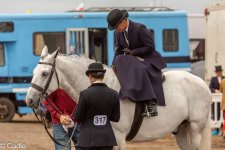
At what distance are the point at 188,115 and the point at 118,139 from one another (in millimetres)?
1530

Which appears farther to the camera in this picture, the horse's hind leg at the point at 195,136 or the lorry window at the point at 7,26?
the lorry window at the point at 7,26

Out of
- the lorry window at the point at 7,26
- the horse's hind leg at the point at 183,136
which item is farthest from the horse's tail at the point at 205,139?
the lorry window at the point at 7,26

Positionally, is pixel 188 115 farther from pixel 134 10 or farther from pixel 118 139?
pixel 134 10

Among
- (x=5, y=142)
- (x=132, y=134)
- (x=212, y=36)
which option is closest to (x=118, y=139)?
(x=132, y=134)

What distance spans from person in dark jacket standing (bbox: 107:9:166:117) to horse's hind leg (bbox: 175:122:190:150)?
101cm

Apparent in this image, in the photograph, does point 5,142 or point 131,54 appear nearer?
point 131,54

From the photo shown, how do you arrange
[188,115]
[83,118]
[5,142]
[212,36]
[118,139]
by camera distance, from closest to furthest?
[83,118]
[118,139]
[188,115]
[5,142]
[212,36]

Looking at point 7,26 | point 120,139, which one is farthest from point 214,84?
point 120,139

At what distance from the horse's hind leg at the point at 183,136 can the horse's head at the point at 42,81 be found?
2.30 meters

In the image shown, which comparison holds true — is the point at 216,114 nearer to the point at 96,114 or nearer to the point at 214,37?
the point at 214,37

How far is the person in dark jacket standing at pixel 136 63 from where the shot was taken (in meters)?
9.79

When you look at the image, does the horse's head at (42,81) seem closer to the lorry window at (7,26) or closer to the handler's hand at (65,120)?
the handler's hand at (65,120)

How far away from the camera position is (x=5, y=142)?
16.4 metres

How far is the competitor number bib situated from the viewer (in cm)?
845
